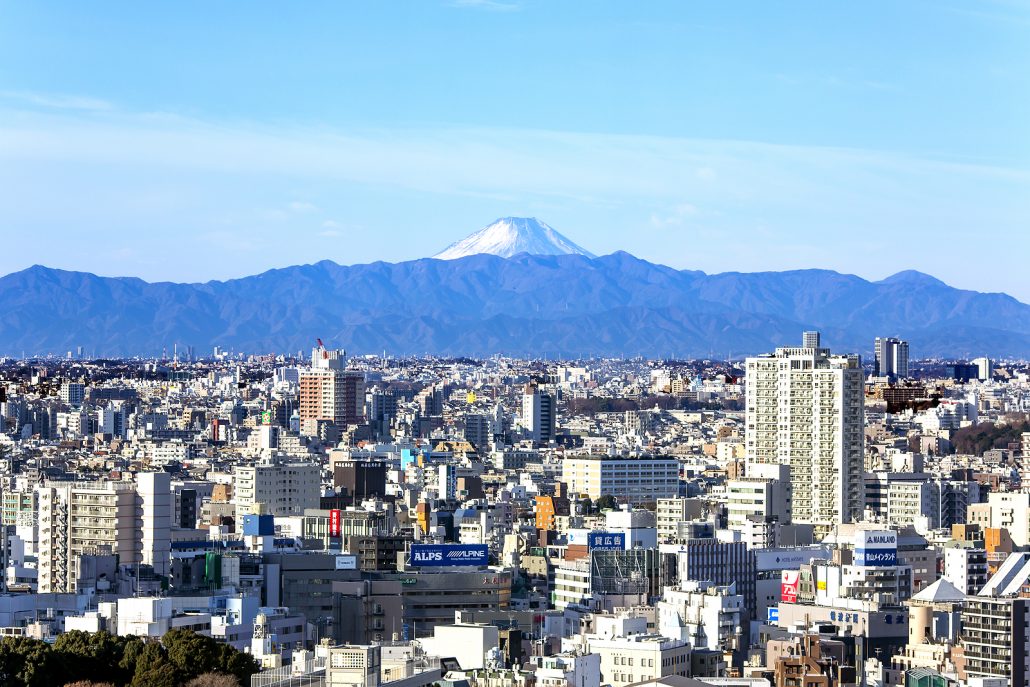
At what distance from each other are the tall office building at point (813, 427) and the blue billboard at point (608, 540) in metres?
14.8

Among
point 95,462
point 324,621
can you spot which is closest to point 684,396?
point 95,462

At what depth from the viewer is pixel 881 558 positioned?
144ft

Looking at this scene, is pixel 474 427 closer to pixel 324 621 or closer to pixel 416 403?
pixel 416 403

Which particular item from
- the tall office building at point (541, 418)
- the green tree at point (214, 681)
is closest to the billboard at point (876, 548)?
the green tree at point (214, 681)

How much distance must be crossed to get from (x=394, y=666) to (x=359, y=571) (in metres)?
14.7

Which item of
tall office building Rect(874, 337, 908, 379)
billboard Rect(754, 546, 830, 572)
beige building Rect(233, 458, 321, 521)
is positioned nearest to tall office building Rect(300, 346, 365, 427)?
tall office building Rect(874, 337, 908, 379)

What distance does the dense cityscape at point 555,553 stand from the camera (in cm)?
3095

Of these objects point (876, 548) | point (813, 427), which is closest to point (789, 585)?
point (876, 548)

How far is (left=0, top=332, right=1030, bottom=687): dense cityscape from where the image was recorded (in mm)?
30953

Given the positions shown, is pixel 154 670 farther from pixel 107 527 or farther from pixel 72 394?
pixel 72 394

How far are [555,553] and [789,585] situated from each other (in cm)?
675

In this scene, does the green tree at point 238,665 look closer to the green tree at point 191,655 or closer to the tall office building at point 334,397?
the green tree at point 191,655

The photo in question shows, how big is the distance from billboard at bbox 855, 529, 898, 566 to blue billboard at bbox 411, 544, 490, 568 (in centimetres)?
636

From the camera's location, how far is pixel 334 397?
12544 centimetres
